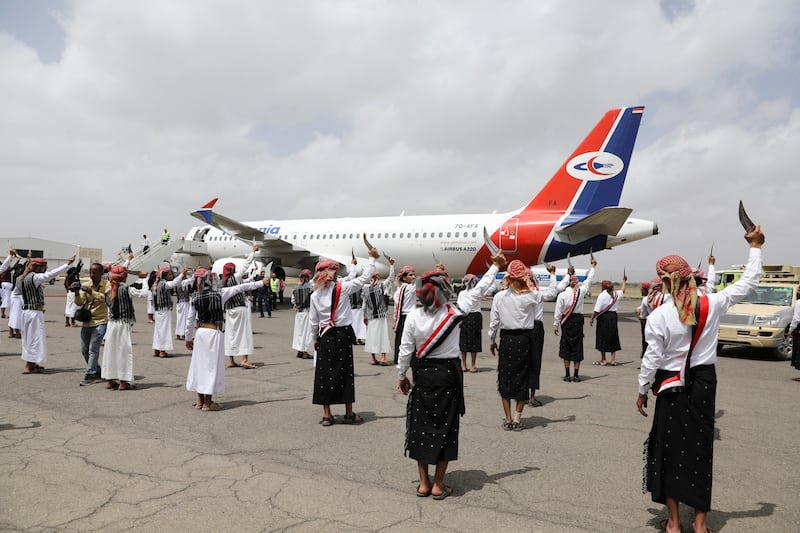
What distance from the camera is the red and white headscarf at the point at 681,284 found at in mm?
3635

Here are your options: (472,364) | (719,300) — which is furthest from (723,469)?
(472,364)

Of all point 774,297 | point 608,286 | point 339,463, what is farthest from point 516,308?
point 774,297

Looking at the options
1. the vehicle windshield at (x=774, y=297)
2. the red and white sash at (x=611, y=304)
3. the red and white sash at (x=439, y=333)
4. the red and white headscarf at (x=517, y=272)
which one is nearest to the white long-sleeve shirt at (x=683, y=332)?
the red and white sash at (x=439, y=333)

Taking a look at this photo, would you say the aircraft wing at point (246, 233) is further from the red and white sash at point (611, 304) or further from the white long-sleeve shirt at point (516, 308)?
the white long-sleeve shirt at point (516, 308)

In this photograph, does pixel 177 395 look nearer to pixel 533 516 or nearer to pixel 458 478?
pixel 458 478

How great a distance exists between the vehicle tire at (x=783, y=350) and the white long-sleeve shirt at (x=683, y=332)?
33.2 ft

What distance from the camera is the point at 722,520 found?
391 cm

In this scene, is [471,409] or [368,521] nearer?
[368,521]

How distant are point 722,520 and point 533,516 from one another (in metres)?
1.33

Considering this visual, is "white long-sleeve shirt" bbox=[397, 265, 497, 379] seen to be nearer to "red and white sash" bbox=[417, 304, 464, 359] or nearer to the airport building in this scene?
"red and white sash" bbox=[417, 304, 464, 359]

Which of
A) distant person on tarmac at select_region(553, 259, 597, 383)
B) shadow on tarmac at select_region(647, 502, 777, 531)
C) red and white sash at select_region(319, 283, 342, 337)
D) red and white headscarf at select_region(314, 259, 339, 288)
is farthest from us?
distant person on tarmac at select_region(553, 259, 597, 383)

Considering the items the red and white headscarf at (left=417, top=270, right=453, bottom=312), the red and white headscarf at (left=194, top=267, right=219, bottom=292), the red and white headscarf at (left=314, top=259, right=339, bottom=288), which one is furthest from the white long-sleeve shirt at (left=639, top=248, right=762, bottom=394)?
the red and white headscarf at (left=194, top=267, right=219, bottom=292)

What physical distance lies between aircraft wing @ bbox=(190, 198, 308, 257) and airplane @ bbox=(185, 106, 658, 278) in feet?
0.13

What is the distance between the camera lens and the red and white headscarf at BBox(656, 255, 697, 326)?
363 cm
